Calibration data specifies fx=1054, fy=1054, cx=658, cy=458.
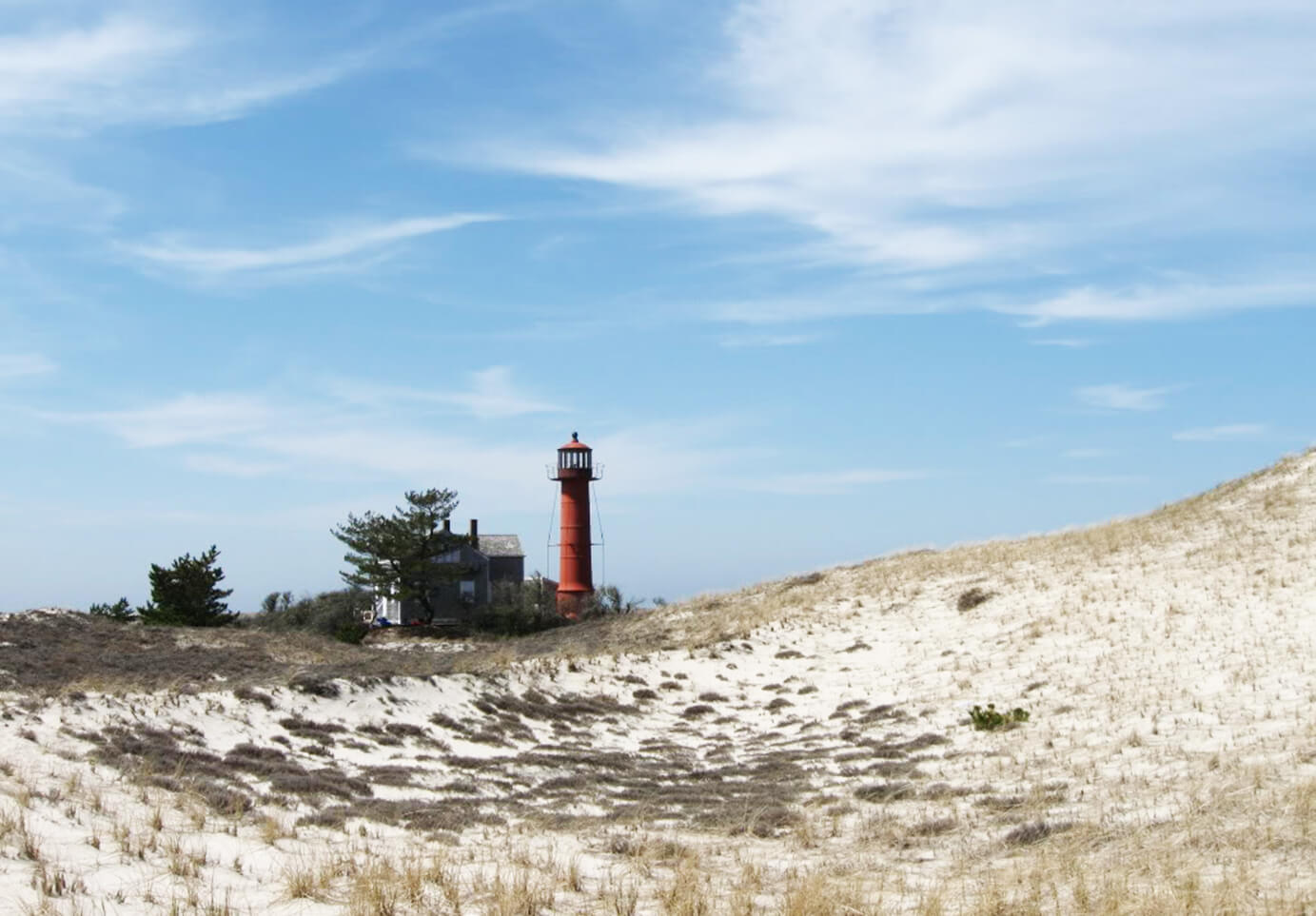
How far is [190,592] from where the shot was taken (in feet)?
165

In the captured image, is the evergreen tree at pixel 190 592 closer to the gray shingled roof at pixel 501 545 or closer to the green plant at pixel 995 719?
the gray shingled roof at pixel 501 545

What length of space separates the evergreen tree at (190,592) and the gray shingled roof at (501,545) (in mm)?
20922

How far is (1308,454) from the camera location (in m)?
41.9

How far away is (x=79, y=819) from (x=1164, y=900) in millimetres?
11259

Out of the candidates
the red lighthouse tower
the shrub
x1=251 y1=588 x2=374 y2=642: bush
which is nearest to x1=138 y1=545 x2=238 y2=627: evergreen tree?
x1=251 y1=588 x2=374 y2=642: bush

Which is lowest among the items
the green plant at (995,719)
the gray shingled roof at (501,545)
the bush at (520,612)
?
the green plant at (995,719)

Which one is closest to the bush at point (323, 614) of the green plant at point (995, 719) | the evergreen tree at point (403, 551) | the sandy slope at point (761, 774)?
the evergreen tree at point (403, 551)

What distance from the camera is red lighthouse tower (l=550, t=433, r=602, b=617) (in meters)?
58.4

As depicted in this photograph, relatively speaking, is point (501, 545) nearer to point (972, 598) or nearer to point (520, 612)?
point (520, 612)

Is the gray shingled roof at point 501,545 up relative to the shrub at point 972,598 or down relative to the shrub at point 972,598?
up

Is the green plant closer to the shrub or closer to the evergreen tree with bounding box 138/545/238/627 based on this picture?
the shrub

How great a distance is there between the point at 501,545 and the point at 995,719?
175 ft

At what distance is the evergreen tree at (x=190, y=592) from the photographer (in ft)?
164

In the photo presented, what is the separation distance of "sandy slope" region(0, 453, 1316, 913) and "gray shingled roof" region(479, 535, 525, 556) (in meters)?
36.3
